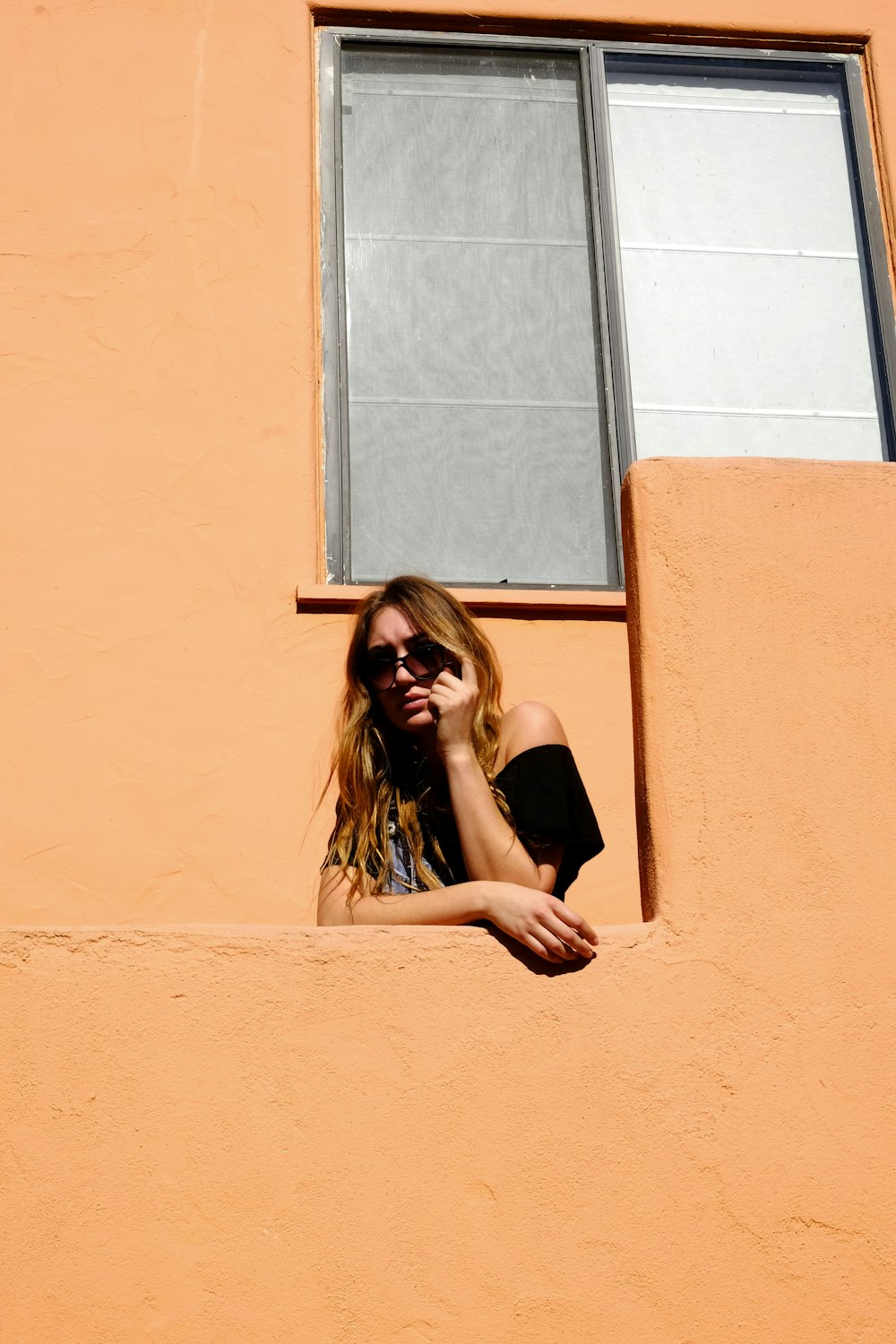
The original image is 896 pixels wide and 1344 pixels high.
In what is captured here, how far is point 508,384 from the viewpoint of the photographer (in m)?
5.22

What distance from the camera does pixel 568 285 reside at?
17.6 feet

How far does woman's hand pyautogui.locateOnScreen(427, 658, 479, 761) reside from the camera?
337 centimetres

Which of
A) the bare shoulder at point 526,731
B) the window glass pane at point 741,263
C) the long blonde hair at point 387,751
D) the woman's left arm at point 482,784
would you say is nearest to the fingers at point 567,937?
the woman's left arm at point 482,784

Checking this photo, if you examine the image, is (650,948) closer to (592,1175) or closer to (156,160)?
(592,1175)

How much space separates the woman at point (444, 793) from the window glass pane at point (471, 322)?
3.74 feet

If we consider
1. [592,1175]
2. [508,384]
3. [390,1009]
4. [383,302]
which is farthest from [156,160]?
[592,1175]

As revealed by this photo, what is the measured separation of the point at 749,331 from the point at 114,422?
209 centimetres

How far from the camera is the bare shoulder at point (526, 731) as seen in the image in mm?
3504

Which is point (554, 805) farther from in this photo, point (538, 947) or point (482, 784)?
point (538, 947)

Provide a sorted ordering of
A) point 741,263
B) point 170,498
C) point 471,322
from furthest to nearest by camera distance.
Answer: point 741,263 < point 471,322 < point 170,498

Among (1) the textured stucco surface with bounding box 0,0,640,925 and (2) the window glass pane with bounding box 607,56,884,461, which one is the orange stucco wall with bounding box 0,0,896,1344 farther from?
(2) the window glass pane with bounding box 607,56,884,461

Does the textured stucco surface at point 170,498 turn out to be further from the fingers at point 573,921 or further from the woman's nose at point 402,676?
Answer: the fingers at point 573,921

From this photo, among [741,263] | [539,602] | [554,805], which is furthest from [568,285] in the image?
[554,805]

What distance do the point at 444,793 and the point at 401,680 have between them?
0.28m
